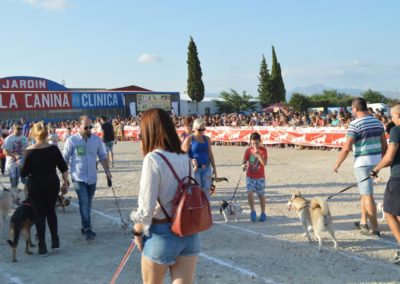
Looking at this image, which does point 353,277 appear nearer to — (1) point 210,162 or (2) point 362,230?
(2) point 362,230

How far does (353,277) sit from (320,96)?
63.4 meters

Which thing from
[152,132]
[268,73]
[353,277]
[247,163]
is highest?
[268,73]

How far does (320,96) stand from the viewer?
6562 cm

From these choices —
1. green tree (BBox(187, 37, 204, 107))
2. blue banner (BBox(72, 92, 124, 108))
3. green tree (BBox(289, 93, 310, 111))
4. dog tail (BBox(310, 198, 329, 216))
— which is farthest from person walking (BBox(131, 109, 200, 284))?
green tree (BBox(289, 93, 310, 111))

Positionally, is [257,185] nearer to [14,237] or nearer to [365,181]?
[365,181]

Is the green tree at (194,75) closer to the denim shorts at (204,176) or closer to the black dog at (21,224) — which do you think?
the denim shorts at (204,176)

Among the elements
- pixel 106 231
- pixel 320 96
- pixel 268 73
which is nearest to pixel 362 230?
pixel 106 231

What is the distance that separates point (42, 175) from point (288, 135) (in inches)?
647

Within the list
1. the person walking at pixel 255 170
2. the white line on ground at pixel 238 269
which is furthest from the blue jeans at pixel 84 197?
the person walking at pixel 255 170

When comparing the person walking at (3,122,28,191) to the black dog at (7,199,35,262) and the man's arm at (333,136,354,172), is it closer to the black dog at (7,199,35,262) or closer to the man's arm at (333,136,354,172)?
the black dog at (7,199,35,262)

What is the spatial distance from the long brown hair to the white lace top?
59mm

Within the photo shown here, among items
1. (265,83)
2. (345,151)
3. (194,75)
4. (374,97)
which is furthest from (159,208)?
(374,97)

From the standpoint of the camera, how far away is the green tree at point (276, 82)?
2379 inches

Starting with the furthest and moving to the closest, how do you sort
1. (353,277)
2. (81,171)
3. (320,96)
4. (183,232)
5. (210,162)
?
(320,96) < (210,162) < (81,171) < (353,277) < (183,232)
